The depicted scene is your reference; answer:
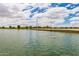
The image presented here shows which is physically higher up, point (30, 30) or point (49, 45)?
point (30, 30)

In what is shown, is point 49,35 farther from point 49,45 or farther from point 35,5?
point 35,5

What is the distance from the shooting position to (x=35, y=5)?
6.75ft

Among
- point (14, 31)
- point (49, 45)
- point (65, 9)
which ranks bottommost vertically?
point (49, 45)

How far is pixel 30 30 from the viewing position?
2.08 m

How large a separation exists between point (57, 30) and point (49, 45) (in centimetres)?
20

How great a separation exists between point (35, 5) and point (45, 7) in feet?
0.39

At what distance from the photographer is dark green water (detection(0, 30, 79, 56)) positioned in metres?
2.05

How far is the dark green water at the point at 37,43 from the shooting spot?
6.73ft

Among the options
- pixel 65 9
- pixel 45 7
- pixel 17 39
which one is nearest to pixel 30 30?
pixel 17 39

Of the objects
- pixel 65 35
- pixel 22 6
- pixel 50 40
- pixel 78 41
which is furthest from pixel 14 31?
pixel 78 41

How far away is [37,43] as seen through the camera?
2.09m

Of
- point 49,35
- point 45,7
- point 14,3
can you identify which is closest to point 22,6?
point 14,3

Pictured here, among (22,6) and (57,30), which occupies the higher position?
(22,6)

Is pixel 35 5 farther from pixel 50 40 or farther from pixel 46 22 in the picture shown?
pixel 50 40
